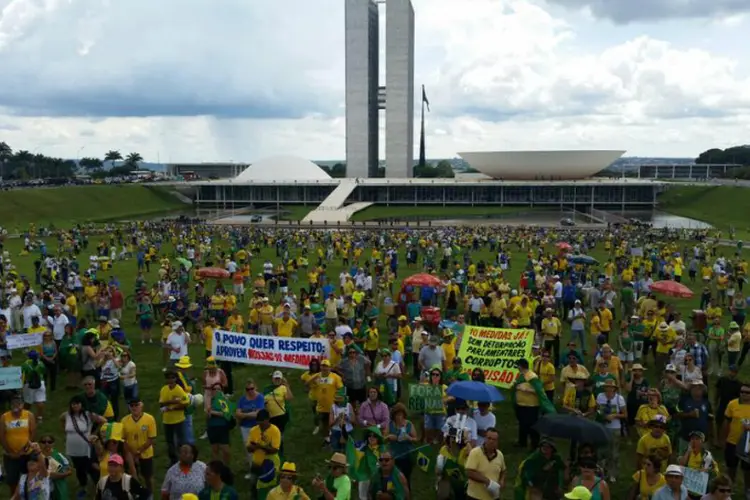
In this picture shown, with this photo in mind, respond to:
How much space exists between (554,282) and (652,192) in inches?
2591

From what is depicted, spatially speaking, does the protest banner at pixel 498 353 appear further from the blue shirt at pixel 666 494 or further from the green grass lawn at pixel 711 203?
the green grass lawn at pixel 711 203

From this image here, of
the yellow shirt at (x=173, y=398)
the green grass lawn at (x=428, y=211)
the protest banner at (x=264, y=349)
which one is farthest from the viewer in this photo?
the green grass lawn at (x=428, y=211)

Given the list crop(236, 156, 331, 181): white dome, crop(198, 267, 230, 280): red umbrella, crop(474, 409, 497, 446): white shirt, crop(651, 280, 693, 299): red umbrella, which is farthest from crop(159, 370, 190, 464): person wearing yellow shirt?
crop(236, 156, 331, 181): white dome

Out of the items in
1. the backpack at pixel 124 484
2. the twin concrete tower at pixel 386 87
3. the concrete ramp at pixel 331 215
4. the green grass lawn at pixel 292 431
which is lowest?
the green grass lawn at pixel 292 431

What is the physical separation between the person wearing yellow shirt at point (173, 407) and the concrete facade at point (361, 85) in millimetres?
99693

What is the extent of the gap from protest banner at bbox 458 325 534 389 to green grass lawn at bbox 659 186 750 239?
4912 cm

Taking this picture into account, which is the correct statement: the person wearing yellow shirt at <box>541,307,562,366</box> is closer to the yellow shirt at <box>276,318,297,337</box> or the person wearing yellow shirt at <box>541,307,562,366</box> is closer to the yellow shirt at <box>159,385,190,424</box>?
the yellow shirt at <box>276,318,297,337</box>

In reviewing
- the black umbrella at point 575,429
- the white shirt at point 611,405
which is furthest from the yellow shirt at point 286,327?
the black umbrella at point 575,429

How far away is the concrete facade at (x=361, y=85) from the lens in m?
103

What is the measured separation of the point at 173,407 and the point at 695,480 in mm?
5314

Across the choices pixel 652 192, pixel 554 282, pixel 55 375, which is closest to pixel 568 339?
pixel 554 282

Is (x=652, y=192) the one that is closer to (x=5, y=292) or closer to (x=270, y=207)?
(x=270, y=207)

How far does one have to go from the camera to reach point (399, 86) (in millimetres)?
104000

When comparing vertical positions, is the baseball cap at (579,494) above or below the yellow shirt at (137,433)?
above
